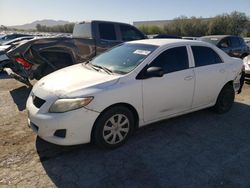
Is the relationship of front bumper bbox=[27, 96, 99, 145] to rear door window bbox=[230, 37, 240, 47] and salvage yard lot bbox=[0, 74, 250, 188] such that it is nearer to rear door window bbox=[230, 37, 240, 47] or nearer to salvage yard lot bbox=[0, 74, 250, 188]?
salvage yard lot bbox=[0, 74, 250, 188]

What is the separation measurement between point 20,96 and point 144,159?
446 cm

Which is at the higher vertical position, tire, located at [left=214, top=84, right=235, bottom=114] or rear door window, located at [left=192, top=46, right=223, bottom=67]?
rear door window, located at [left=192, top=46, right=223, bottom=67]

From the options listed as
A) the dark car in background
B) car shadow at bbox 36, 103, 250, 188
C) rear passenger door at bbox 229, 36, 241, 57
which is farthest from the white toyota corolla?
rear passenger door at bbox 229, 36, 241, 57

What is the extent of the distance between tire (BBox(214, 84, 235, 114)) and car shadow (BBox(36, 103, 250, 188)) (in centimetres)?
70

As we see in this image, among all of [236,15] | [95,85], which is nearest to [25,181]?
[95,85]

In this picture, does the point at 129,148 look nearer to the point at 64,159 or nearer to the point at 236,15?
the point at 64,159

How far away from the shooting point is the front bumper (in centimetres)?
349

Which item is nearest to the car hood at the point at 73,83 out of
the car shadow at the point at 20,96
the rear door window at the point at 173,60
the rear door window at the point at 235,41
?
the rear door window at the point at 173,60

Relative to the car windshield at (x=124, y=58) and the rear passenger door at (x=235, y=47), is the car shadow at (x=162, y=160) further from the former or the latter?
the rear passenger door at (x=235, y=47)

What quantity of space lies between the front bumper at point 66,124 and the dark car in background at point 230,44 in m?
8.85

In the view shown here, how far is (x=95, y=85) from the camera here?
3723 millimetres

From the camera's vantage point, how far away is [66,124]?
3.50 metres

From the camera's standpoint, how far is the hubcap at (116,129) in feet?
12.7

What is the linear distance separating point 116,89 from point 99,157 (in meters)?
0.99
